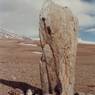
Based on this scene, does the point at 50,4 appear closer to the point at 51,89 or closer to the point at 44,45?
the point at 44,45

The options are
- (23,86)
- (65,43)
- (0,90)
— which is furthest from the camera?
(23,86)

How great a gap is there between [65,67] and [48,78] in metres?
1.05

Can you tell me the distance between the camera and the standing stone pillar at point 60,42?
46.7 feet

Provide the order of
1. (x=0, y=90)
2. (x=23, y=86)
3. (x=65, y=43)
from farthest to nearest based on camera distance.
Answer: (x=23, y=86) → (x=0, y=90) → (x=65, y=43)

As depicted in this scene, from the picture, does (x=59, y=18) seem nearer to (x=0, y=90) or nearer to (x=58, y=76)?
(x=58, y=76)

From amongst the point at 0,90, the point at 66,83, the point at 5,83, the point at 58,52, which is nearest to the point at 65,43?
the point at 58,52

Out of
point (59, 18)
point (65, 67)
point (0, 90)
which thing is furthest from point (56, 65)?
point (0, 90)

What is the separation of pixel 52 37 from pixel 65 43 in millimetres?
544

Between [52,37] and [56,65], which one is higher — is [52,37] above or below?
above

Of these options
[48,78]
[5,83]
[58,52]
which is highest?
[58,52]

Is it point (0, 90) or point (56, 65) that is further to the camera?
point (0, 90)

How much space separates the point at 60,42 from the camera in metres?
14.2

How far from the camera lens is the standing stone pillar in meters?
14.2

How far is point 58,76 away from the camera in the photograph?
47.7ft
